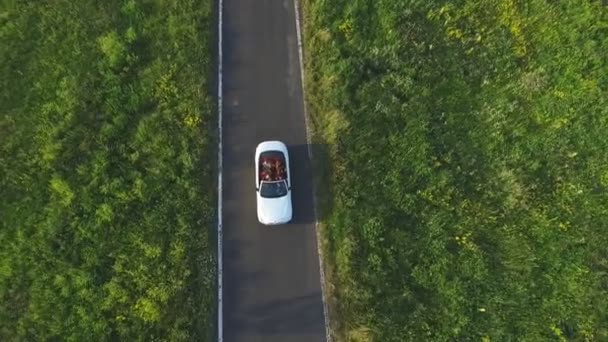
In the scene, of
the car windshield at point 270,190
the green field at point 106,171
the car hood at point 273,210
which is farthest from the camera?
the car windshield at point 270,190

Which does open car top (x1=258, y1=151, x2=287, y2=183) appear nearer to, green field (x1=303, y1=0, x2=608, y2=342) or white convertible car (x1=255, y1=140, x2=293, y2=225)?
white convertible car (x1=255, y1=140, x2=293, y2=225)

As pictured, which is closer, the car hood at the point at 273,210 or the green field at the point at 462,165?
the green field at the point at 462,165

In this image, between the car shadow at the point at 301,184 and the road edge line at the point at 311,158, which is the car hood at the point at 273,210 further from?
the road edge line at the point at 311,158

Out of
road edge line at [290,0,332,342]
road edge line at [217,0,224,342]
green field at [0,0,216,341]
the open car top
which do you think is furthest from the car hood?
green field at [0,0,216,341]

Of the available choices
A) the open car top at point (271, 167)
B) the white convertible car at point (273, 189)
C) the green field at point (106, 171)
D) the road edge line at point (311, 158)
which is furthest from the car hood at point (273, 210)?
the green field at point (106, 171)

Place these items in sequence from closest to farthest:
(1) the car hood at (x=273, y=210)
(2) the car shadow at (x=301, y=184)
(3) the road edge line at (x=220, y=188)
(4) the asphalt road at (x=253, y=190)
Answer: (3) the road edge line at (x=220, y=188) < (4) the asphalt road at (x=253, y=190) < (1) the car hood at (x=273, y=210) < (2) the car shadow at (x=301, y=184)

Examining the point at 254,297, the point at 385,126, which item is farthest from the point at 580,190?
the point at 254,297
